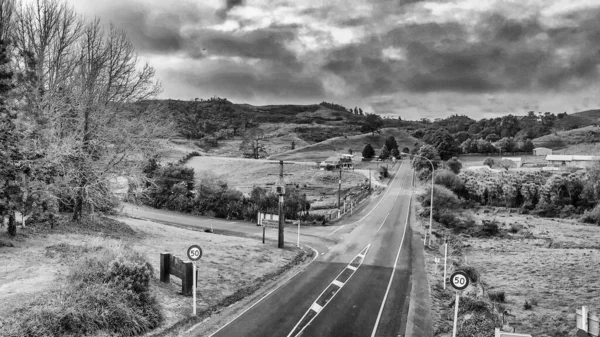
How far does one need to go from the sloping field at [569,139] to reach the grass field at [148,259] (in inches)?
5833

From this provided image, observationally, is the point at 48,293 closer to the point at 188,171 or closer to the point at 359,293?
the point at 359,293

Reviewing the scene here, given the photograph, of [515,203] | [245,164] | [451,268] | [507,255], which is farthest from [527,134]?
[451,268]

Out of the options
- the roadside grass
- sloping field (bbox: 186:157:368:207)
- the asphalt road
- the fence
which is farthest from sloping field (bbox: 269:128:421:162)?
the fence

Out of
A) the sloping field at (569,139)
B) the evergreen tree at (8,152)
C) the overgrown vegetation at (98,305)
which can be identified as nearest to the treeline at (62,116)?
the evergreen tree at (8,152)

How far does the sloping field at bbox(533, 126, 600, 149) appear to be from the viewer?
143962 mm

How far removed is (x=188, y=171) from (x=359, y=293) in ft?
148

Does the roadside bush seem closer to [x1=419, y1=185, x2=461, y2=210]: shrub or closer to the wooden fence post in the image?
[x1=419, y1=185, x2=461, y2=210]: shrub

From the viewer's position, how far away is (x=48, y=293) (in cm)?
1435

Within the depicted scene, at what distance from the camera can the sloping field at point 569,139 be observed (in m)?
144

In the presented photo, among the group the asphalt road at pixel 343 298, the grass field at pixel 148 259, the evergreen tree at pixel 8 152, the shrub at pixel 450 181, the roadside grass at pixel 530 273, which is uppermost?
the evergreen tree at pixel 8 152

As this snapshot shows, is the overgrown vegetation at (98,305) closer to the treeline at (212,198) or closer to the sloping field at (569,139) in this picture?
the treeline at (212,198)

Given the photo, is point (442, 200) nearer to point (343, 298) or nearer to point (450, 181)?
point (450, 181)

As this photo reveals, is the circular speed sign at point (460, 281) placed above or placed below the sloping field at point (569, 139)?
below

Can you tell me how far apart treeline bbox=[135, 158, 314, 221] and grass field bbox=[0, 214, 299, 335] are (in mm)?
19959
